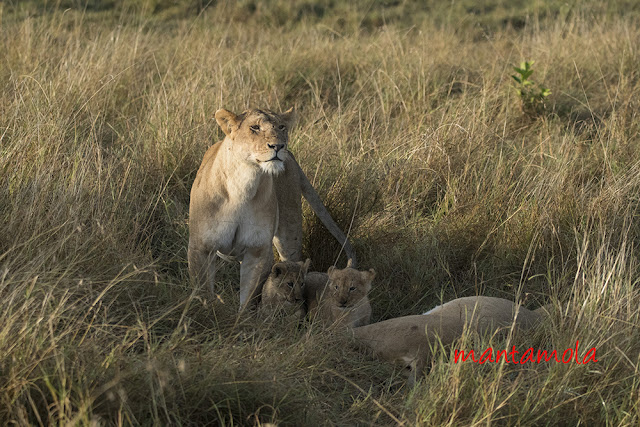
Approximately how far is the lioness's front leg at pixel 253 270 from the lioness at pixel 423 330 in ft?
2.38

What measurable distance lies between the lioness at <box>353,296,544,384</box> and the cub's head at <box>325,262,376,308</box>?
0.67 ft

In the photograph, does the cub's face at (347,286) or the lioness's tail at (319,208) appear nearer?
the cub's face at (347,286)

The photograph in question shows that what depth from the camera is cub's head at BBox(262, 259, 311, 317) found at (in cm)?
421

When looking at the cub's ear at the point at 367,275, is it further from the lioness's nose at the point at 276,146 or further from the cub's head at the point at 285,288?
the lioness's nose at the point at 276,146

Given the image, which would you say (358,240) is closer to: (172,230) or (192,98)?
(172,230)

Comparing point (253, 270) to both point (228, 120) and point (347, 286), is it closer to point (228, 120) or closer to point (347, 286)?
point (347, 286)

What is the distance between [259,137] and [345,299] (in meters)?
0.91

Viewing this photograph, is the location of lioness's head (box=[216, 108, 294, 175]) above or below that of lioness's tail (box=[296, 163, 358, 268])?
above

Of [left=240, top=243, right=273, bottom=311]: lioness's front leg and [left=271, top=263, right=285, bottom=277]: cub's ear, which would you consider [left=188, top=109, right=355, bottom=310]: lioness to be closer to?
[left=240, top=243, right=273, bottom=311]: lioness's front leg

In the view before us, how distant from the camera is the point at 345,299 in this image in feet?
13.1

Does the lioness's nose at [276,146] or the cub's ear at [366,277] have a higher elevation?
the lioness's nose at [276,146]

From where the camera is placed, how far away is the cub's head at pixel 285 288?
4207 millimetres

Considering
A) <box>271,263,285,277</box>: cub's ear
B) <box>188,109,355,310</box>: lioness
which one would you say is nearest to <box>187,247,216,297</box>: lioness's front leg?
<box>188,109,355,310</box>: lioness

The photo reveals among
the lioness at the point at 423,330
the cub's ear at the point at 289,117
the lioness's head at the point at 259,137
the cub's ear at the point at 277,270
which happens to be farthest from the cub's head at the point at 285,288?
the cub's ear at the point at 289,117
